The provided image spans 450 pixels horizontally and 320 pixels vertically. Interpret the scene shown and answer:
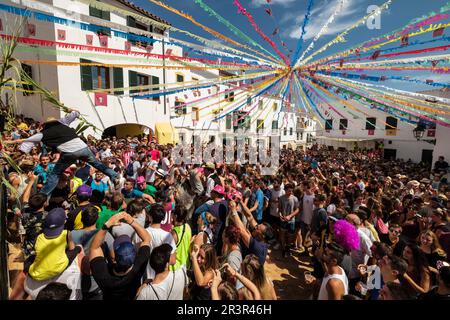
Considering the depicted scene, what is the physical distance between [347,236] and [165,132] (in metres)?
14.7

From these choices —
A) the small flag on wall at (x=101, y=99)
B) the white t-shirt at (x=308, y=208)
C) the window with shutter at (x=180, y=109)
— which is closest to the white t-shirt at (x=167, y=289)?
the white t-shirt at (x=308, y=208)

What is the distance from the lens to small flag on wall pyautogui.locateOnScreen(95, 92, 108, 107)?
40.3 feet

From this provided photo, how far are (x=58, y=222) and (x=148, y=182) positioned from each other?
4341 millimetres

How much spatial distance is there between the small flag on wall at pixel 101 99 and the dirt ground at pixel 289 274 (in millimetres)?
12000

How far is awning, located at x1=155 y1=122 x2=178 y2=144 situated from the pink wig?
14.3 m

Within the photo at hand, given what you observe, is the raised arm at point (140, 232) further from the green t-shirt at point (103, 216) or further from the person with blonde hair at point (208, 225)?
the person with blonde hair at point (208, 225)

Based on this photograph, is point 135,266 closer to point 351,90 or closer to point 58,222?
point 58,222

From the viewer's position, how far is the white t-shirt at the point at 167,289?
83.4 inches

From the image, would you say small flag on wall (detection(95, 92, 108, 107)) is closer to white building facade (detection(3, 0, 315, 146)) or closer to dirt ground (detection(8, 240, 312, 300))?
white building facade (detection(3, 0, 315, 146))

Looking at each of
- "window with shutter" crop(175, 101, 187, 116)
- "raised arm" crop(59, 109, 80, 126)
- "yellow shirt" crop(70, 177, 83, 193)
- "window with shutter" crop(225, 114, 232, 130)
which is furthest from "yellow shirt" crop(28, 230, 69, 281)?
"window with shutter" crop(225, 114, 232, 130)

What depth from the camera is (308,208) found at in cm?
532

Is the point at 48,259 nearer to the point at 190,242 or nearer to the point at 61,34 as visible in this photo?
the point at 190,242
